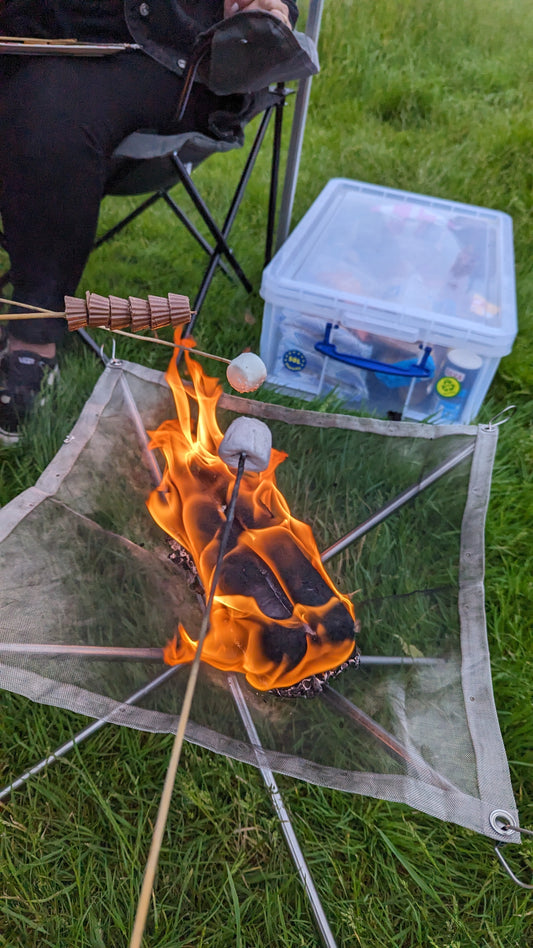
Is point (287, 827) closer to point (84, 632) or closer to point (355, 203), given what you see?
point (84, 632)

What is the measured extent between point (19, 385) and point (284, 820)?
1.32 meters

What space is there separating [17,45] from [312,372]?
128cm

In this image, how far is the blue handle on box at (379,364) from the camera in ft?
6.64

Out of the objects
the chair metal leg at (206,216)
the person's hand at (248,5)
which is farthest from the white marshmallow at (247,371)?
the person's hand at (248,5)

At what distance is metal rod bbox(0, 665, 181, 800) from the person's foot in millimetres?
897

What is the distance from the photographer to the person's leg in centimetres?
160

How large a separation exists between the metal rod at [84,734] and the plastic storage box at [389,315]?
122 centimetres

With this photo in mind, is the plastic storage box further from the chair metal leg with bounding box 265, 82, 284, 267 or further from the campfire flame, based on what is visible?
the campfire flame

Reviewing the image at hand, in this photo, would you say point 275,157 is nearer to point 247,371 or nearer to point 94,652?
point 247,371

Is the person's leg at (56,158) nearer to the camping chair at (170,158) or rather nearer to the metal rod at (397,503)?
the camping chair at (170,158)

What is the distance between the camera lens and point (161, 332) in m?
2.35

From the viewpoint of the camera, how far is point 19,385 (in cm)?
182

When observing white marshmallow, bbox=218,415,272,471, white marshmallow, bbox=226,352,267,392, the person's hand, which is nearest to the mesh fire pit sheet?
white marshmallow, bbox=218,415,272,471

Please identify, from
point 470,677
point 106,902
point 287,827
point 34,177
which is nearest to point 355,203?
point 34,177
